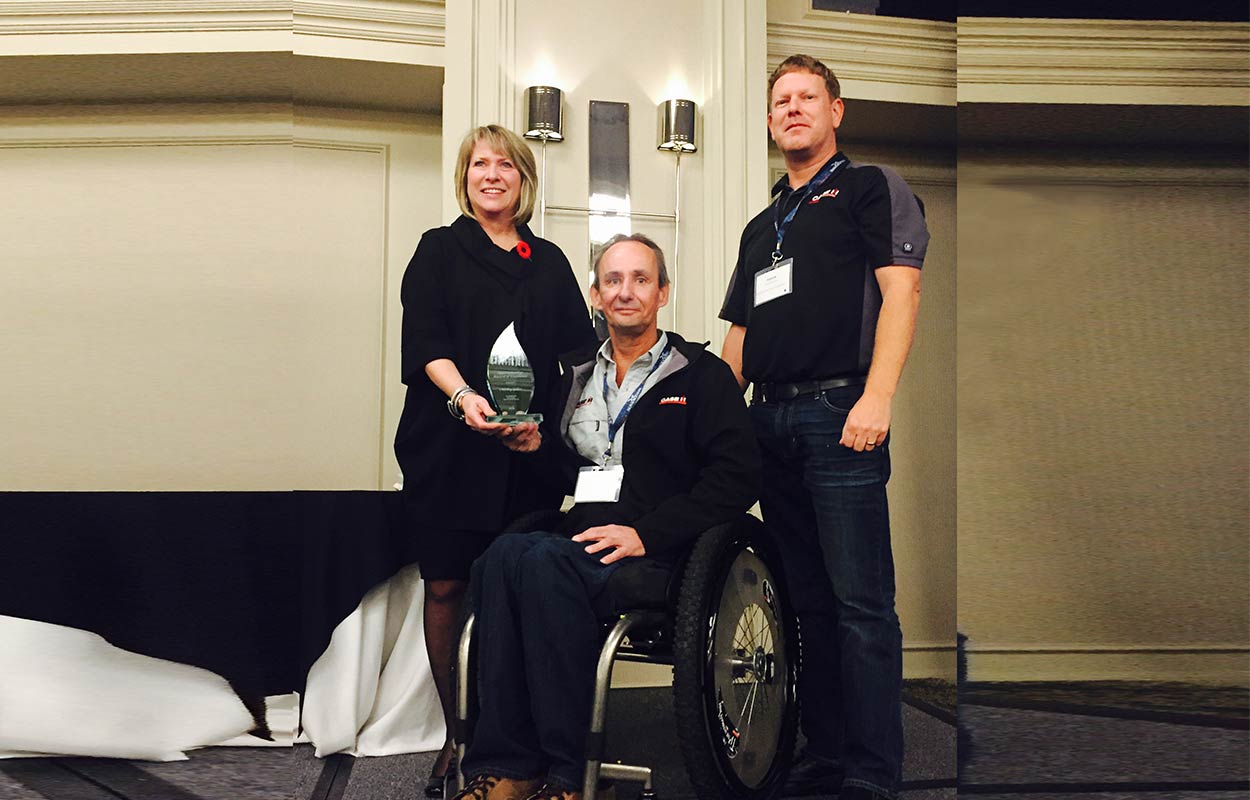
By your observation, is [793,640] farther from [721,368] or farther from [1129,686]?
[1129,686]

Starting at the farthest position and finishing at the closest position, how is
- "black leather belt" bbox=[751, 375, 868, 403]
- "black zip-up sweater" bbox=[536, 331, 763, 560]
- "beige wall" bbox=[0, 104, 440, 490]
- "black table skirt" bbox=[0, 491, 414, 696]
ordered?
"beige wall" bbox=[0, 104, 440, 490]
"black table skirt" bbox=[0, 491, 414, 696]
"black leather belt" bbox=[751, 375, 868, 403]
"black zip-up sweater" bbox=[536, 331, 763, 560]

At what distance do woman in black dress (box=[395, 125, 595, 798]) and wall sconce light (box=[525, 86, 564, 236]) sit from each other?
0.97m

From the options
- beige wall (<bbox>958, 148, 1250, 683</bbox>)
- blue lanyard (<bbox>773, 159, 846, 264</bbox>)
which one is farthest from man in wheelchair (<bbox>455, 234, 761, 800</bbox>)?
beige wall (<bbox>958, 148, 1250, 683</bbox>)

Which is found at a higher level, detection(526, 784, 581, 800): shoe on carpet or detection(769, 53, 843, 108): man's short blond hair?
detection(769, 53, 843, 108): man's short blond hair

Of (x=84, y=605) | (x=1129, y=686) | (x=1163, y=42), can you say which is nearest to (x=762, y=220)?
(x=84, y=605)

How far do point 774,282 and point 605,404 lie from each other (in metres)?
0.41

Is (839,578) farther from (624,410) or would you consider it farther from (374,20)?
(374,20)

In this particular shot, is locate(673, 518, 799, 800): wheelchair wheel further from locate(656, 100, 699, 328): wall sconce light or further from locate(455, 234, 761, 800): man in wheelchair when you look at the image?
locate(656, 100, 699, 328): wall sconce light

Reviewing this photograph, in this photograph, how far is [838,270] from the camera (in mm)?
1657

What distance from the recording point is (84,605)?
210 centimetres

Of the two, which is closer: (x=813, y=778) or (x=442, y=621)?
(x=813, y=778)

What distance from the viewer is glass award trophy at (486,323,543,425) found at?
66.5 inches

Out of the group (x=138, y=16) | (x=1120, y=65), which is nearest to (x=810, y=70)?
(x=1120, y=65)

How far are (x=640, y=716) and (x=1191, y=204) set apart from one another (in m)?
2.72
